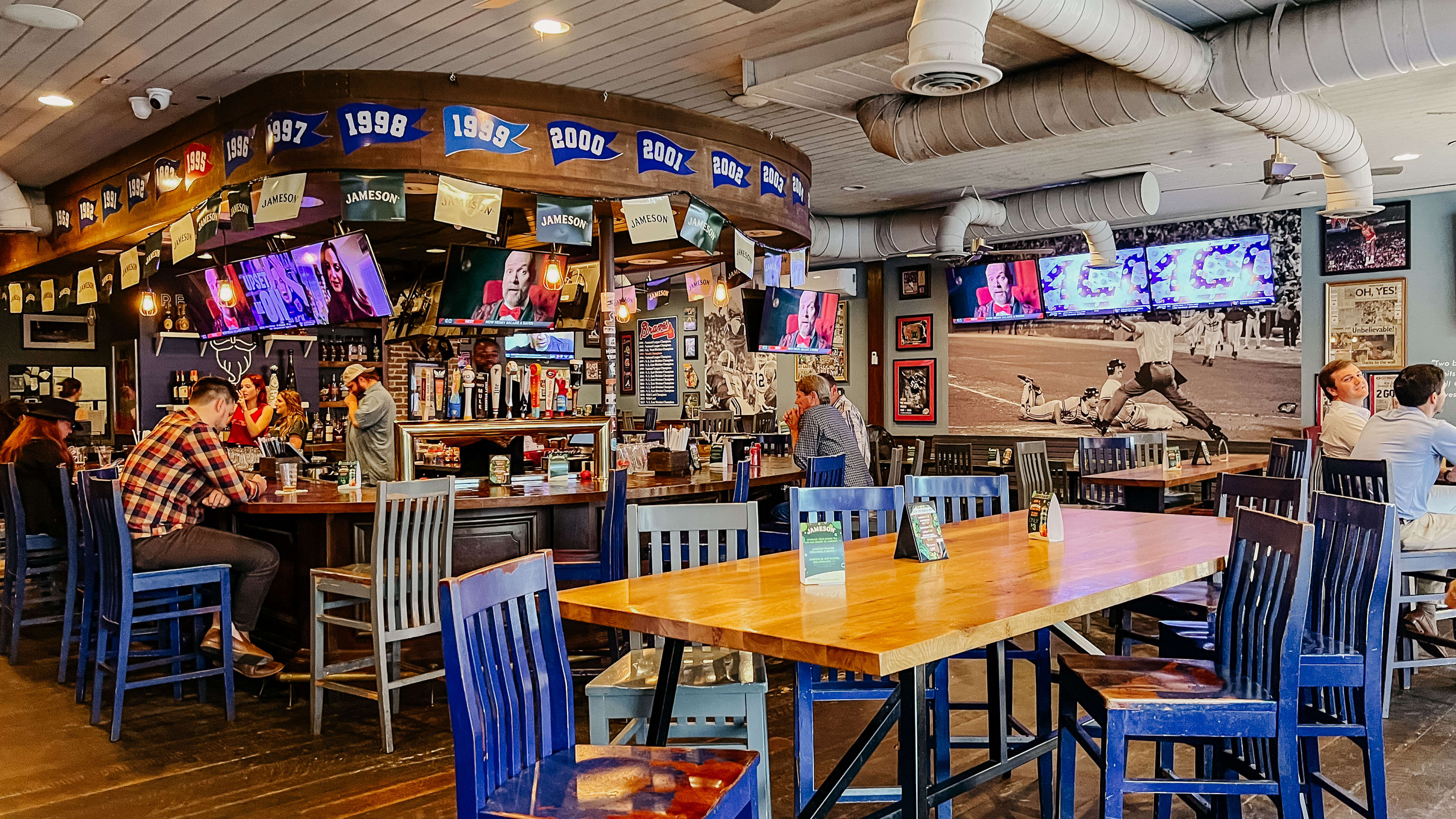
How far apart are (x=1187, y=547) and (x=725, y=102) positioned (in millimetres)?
4123

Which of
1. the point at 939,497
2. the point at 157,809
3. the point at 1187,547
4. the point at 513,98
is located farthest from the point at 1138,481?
the point at 157,809

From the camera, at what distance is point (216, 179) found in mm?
6355

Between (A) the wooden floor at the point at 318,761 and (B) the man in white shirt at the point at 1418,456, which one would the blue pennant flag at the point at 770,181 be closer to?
(A) the wooden floor at the point at 318,761

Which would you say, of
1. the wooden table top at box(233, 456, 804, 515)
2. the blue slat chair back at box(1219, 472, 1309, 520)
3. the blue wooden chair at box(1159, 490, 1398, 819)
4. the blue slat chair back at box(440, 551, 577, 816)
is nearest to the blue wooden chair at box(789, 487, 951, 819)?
the blue slat chair back at box(440, 551, 577, 816)

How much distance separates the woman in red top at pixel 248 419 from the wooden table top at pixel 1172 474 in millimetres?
6820

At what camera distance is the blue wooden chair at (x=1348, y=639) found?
2805 millimetres

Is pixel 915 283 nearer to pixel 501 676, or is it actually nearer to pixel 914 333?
pixel 914 333

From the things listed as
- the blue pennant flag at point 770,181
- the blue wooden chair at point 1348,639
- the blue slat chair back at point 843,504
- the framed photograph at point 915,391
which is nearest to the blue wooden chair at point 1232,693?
the blue wooden chair at point 1348,639

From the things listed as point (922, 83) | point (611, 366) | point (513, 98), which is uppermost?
point (513, 98)

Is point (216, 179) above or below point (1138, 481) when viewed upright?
above

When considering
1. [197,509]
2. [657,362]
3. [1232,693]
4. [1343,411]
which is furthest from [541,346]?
[1232,693]

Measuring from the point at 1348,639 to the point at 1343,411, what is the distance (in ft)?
11.7

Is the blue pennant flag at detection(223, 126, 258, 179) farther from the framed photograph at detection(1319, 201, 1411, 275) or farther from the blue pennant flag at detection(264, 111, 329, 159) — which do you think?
the framed photograph at detection(1319, 201, 1411, 275)

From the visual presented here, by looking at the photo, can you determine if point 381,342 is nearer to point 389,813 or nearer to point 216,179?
point 216,179
